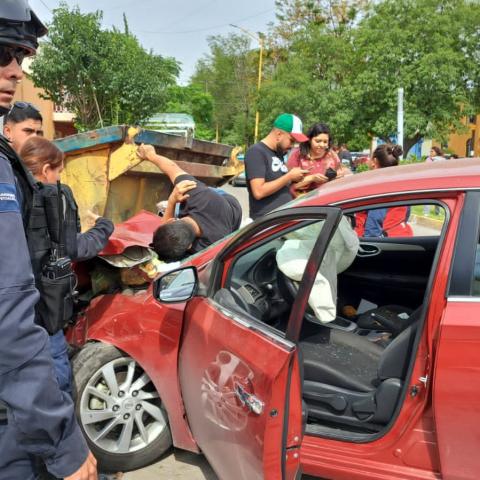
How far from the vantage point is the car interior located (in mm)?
2111

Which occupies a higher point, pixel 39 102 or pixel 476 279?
pixel 39 102

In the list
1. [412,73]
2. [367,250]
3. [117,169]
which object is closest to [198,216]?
[367,250]

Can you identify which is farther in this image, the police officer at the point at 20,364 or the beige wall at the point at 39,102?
the beige wall at the point at 39,102

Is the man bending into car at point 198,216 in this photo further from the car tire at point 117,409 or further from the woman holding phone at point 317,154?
the woman holding phone at point 317,154

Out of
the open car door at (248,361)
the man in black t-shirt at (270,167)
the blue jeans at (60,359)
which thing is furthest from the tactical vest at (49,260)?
the man in black t-shirt at (270,167)

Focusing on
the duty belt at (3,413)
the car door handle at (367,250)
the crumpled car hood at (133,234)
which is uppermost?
the crumpled car hood at (133,234)

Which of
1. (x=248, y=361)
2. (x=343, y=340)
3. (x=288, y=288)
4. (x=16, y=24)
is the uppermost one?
(x=16, y=24)

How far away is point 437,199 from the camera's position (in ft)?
6.41

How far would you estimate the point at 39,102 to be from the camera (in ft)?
77.9

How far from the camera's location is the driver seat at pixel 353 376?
6.84ft

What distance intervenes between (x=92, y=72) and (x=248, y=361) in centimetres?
1418

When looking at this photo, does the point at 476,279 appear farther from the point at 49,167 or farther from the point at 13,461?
the point at 49,167

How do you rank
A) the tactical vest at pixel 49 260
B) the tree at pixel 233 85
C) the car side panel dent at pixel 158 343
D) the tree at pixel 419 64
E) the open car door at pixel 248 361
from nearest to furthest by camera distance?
the tactical vest at pixel 49 260
the open car door at pixel 248 361
the car side panel dent at pixel 158 343
the tree at pixel 419 64
the tree at pixel 233 85

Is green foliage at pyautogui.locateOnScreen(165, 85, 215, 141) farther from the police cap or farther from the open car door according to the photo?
the police cap
